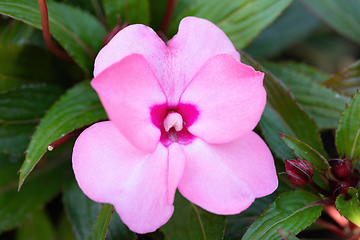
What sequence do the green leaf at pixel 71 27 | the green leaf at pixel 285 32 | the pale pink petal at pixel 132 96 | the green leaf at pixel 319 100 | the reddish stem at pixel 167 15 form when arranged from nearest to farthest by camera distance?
the pale pink petal at pixel 132 96, the green leaf at pixel 71 27, the green leaf at pixel 319 100, the reddish stem at pixel 167 15, the green leaf at pixel 285 32

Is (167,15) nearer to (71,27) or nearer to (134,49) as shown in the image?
(71,27)

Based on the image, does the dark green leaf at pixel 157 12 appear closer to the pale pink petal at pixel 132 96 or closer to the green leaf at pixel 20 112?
the green leaf at pixel 20 112

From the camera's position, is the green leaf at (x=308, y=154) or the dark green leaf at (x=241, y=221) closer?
the green leaf at (x=308, y=154)

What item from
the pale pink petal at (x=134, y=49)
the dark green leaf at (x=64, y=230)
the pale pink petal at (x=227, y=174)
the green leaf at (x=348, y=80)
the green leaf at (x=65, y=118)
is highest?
the pale pink petal at (x=134, y=49)

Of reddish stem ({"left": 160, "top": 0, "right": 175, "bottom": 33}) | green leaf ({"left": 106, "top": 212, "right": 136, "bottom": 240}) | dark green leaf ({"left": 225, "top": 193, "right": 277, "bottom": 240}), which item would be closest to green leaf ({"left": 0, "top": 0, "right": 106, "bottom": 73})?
reddish stem ({"left": 160, "top": 0, "right": 175, "bottom": 33})

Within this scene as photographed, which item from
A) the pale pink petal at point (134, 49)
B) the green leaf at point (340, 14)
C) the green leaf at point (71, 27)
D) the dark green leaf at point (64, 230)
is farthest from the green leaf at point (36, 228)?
the green leaf at point (340, 14)

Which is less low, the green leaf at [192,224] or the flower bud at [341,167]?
the flower bud at [341,167]

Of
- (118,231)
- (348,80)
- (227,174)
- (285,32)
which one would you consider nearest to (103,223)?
(118,231)
